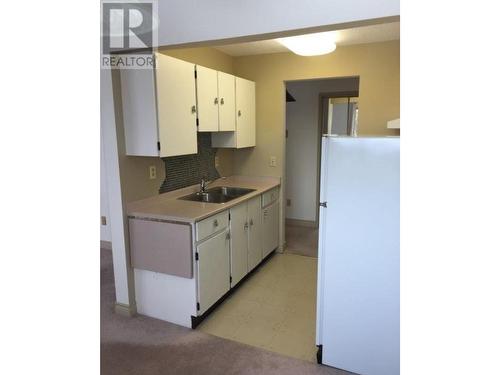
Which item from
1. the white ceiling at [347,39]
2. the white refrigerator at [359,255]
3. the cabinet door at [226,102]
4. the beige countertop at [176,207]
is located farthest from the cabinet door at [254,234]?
the white ceiling at [347,39]

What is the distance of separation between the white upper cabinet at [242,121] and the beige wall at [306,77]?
18 cm

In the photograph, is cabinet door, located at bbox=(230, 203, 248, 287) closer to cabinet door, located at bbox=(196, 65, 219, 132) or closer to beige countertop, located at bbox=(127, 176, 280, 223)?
beige countertop, located at bbox=(127, 176, 280, 223)

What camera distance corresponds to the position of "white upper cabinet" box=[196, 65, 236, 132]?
118 inches

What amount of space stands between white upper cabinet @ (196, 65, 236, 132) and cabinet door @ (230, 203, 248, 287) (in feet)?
2.70

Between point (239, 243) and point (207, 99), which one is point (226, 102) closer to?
point (207, 99)

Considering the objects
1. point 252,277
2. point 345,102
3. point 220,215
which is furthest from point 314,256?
point 345,102

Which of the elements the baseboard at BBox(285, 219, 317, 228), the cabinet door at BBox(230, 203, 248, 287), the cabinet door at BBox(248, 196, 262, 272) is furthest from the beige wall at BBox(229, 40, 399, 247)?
the baseboard at BBox(285, 219, 317, 228)

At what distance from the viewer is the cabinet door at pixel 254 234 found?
11.0 ft

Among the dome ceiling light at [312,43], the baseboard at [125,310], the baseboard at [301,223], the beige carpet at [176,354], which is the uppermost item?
the dome ceiling light at [312,43]

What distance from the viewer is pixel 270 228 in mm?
3889

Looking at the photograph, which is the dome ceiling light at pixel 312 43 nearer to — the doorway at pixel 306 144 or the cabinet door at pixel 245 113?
the cabinet door at pixel 245 113

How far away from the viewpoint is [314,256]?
4.12 metres

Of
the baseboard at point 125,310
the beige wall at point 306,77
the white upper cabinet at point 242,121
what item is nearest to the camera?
the baseboard at point 125,310
